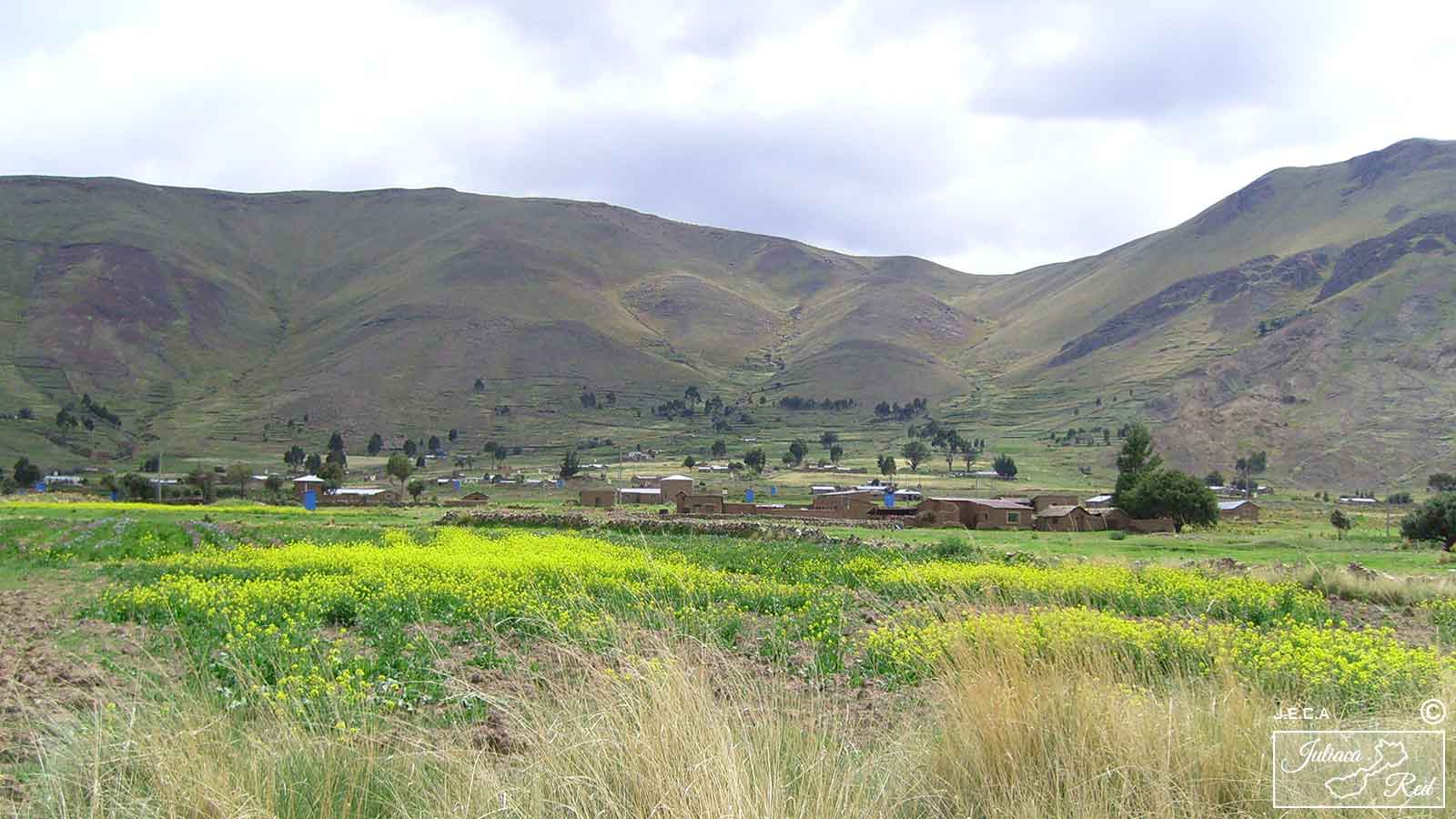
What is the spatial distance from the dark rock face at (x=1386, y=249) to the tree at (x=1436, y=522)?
136932 mm

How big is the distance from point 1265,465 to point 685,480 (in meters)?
73.5

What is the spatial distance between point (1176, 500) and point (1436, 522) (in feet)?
58.3

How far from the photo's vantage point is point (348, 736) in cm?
499

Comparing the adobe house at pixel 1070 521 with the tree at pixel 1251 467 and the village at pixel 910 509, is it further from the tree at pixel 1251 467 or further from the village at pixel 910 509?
the tree at pixel 1251 467

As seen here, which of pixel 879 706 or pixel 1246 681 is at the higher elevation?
pixel 1246 681

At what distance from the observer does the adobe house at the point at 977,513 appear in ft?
194

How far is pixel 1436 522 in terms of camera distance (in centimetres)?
4228

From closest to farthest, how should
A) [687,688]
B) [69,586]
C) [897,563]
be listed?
1. [687,688]
2. [69,586]
3. [897,563]

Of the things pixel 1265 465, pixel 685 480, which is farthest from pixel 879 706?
pixel 1265 465

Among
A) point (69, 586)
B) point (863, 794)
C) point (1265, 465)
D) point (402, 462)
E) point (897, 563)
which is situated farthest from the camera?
point (1265, 465)

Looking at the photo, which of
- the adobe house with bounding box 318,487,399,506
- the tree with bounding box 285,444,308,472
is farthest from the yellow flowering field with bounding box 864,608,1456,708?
the tree with bounding box 285,444,308,472

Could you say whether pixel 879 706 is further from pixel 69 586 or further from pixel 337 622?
pixel 69 586

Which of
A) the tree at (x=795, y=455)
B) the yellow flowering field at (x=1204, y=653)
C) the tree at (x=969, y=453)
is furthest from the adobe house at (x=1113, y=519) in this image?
the tree at (x=795, y=455)

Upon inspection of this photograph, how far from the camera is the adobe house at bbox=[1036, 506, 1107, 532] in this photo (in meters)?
57.3
